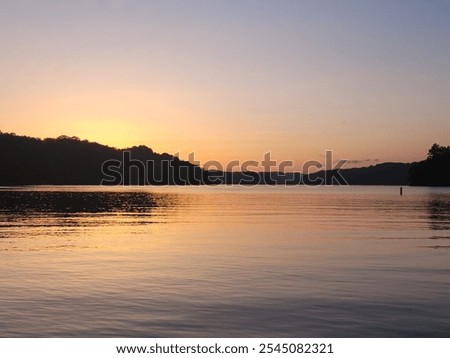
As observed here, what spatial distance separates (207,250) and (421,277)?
53.4 feet

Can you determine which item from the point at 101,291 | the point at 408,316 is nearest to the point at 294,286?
the point at 408,316

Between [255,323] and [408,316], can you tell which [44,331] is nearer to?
[255,323]

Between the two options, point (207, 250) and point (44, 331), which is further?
point (207, 250)

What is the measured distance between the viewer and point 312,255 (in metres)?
38.2

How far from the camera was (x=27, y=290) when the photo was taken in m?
25.1

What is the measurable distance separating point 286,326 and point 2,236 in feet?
124

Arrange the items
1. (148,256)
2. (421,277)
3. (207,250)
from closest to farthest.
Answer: (421,277) → (148,256) → (207,250)

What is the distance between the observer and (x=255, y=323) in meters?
19.2
